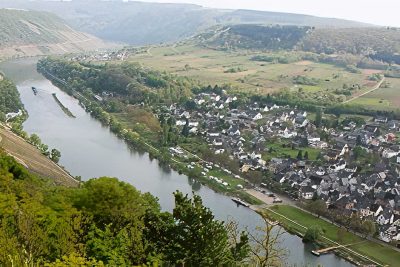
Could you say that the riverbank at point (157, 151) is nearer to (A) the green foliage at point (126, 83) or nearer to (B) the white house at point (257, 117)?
(A) the green foliage at point (126, 83)

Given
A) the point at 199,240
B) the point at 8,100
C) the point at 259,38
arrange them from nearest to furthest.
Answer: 1. the point at 199,240
2. the point at 8,100
3. the point at 259,38

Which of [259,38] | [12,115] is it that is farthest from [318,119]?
[259,38]

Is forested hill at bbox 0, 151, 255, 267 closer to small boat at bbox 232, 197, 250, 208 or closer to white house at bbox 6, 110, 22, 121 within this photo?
small boat at bbox 232, 197, 250, 208

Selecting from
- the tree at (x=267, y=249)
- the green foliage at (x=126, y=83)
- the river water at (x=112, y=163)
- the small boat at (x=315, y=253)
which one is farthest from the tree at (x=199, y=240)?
the green foliage at (x=126, y=83)

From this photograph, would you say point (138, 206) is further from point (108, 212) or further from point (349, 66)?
point (349, 66)

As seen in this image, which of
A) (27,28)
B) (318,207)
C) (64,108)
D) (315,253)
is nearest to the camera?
(315,253)

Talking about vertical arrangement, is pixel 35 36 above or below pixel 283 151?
above

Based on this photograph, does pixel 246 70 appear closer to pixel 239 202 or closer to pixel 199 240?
pixel 239 202
